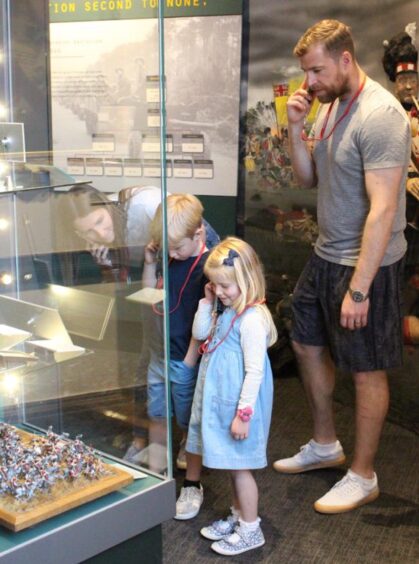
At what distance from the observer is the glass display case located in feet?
5.87

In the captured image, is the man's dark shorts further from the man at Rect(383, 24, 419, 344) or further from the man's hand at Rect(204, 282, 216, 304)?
the man at Rect(383, 24, 419, 344)

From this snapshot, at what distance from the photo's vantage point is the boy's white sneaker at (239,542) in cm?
244

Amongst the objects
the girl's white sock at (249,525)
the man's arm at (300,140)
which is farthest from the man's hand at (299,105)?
the girl's white sock at (249,525)

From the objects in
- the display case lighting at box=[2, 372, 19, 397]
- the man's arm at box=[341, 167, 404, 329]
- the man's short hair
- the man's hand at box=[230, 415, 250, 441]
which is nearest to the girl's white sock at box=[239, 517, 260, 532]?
the man's hand at box=[230, 415, 250, 441]

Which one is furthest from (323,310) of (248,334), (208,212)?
(208,212)

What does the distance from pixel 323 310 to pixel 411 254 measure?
836 millimetres

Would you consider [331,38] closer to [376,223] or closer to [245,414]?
[376,223]

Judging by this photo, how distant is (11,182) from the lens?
6.35 ft

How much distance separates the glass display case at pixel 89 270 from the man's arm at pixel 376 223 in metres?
0.85

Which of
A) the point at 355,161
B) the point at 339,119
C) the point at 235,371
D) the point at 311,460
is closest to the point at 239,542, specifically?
the point at 235,371

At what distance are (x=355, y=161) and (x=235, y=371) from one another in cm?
77

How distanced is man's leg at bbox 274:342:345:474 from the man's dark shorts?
14 centimetres

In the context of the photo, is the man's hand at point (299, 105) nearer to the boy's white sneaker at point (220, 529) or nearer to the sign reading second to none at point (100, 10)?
the sign reading second to none at point (100, 10)

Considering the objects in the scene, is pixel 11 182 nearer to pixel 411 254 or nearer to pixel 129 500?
pixel 129 500
